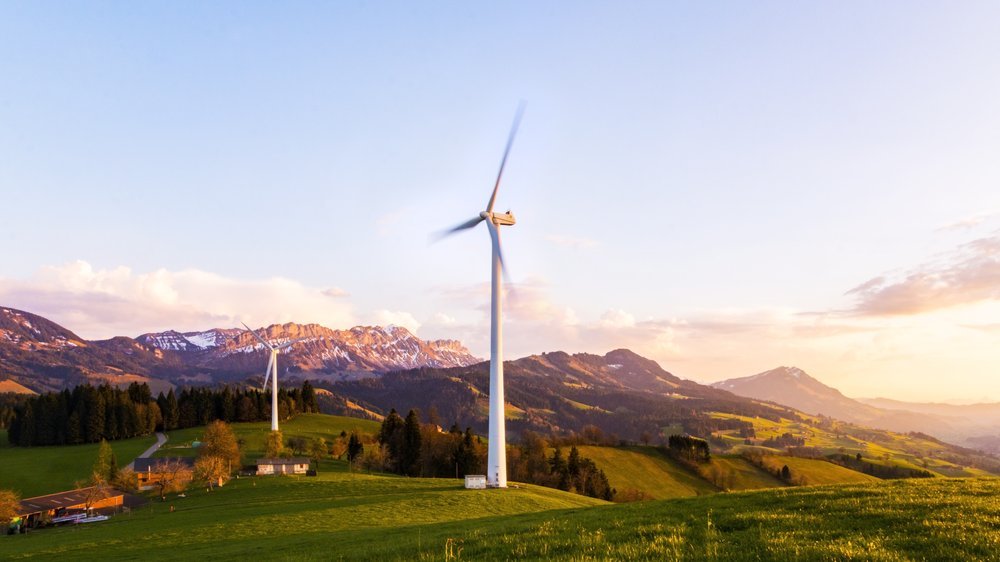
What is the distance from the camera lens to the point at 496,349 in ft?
237

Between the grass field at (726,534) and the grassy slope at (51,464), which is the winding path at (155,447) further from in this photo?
the grass field at (726,534)

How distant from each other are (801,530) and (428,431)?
153m

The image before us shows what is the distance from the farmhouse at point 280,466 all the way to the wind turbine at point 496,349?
77.7 metres

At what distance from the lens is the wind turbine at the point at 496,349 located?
2810 inches

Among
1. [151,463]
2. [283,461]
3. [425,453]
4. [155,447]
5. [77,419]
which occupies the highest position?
[77,419]

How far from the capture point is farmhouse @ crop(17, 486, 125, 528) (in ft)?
330

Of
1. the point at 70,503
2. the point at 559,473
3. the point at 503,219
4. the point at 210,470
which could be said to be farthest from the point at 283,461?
the point at 503,219

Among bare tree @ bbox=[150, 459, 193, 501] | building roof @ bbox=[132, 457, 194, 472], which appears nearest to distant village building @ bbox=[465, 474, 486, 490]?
bare tree @ bbox=[150, 459, 193, 501]

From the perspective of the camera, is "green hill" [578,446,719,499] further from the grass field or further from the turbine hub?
the grass field

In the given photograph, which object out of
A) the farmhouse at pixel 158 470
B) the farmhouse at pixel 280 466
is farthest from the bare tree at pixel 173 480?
the farmhouse at pixel 280 466

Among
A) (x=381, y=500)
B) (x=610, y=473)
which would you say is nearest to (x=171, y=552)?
(x=381, y=500)

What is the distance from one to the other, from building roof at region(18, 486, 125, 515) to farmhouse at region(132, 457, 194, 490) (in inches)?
326

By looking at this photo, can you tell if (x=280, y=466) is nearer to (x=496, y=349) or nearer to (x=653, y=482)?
(x=496, y=349)

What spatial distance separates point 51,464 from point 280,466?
6316 cm
